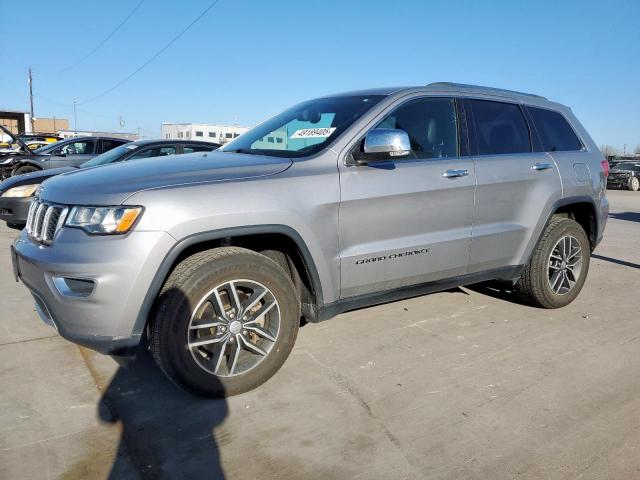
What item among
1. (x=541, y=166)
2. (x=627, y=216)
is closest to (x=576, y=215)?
(x=541, y=166)

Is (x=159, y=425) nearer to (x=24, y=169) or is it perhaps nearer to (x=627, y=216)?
(x=24, y=169)

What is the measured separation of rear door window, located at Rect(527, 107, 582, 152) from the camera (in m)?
4.57

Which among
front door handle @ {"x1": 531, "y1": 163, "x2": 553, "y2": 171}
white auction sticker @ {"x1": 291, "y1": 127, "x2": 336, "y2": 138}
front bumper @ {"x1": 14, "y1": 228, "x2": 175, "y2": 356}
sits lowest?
front bumper @ {"x1": 14, "y1": 228, "x2": 175, "y2": 356}

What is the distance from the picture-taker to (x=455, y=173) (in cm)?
376

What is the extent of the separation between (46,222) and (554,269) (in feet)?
13.3

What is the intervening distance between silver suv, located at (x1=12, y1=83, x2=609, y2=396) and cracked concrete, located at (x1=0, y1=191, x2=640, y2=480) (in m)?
0.36

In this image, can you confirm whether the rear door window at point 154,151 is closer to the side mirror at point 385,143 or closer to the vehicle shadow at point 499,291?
the vehicle shadow at point 499,291

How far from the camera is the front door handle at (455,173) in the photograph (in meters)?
3.71

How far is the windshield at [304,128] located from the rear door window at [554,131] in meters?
1.75

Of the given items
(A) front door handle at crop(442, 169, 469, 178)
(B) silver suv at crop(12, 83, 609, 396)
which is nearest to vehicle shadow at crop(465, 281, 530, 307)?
(B) silver suv at crop(12, 83, 609, 396)

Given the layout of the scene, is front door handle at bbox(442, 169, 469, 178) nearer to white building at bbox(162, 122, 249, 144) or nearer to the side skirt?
the side skirt

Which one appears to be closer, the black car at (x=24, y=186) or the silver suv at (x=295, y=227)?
the silver suv at (x=295, y=227)

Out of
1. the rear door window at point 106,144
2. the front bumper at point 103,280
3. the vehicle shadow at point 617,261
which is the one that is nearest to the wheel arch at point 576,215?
the vehicle shadow at point 617,261

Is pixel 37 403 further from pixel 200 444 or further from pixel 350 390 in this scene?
pixel 350 390
